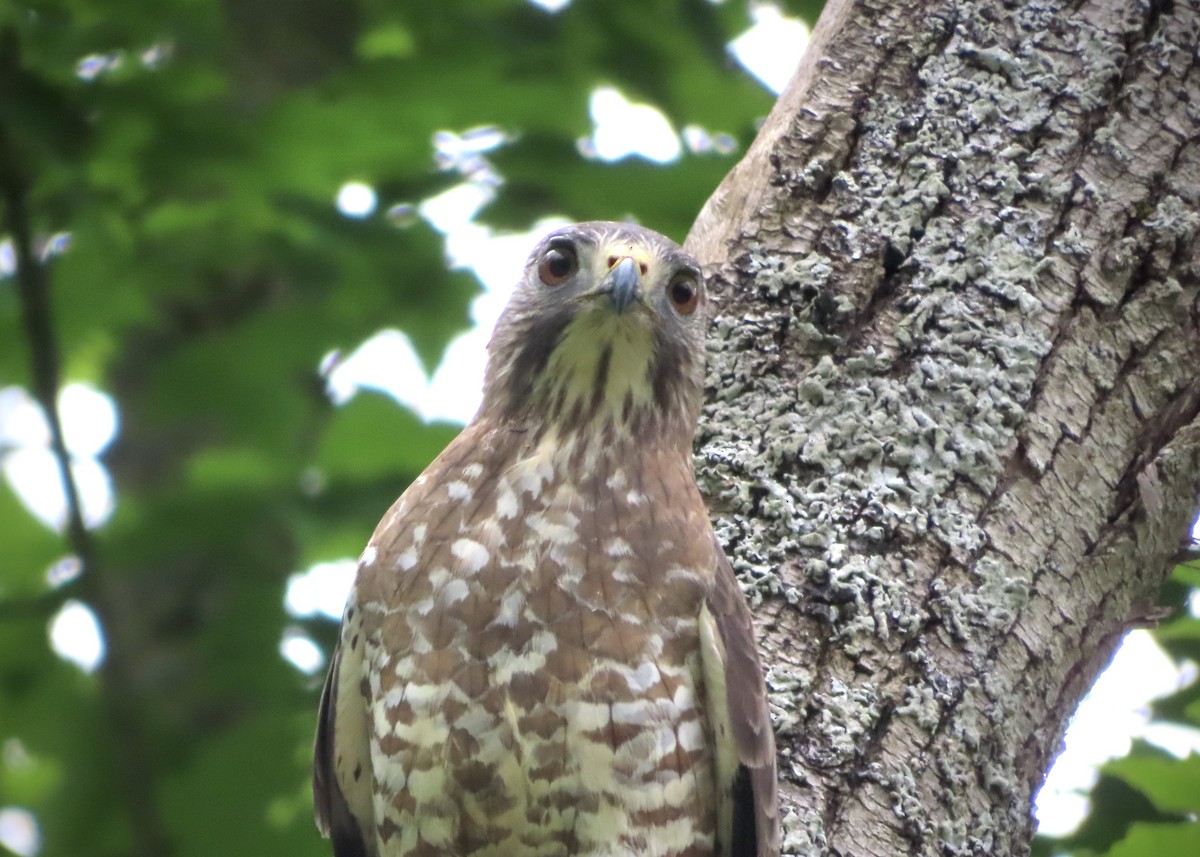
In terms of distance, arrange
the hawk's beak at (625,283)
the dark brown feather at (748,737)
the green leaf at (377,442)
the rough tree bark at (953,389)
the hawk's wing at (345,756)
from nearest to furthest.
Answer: the dark brown feather at (748,737) < the rough tree bark at (953,389) < the hawk's wing at (345,756) < the hawk's beak at (625,283) < the green leaf at (377,442)

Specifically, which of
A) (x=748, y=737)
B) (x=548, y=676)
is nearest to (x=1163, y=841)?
(x=748, y=737)

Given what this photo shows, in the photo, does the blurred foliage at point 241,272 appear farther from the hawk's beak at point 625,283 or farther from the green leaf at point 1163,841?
the green leaf at point 1163,841

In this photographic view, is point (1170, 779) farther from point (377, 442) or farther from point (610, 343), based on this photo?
point (377, 442)

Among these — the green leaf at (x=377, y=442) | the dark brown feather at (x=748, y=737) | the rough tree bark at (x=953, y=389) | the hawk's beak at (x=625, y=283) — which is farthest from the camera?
the green leaf at (x=377, y=442)

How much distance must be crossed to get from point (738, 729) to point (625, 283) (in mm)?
1051

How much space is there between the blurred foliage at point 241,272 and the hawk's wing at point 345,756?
0.56 m

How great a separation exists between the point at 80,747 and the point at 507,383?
6.05 ft

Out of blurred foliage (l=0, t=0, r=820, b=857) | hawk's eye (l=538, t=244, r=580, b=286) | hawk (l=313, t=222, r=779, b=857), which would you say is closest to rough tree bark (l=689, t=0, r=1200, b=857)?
hawk (l=313, t=222, r=779, b=857)

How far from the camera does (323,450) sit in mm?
4391

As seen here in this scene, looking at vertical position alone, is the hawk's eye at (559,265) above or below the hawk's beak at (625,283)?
above

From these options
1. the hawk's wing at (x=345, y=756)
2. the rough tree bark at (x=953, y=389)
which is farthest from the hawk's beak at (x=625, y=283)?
the hawk's wing at (x=345, y=756)

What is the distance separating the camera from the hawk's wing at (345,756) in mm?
2920

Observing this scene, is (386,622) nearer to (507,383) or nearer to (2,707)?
(507,383)

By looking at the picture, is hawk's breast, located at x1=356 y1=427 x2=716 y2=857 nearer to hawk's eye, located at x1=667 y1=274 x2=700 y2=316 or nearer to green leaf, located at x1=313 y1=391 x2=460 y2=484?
hawk's eye, located at x1=667 y1=274 x2=700 y2=316
